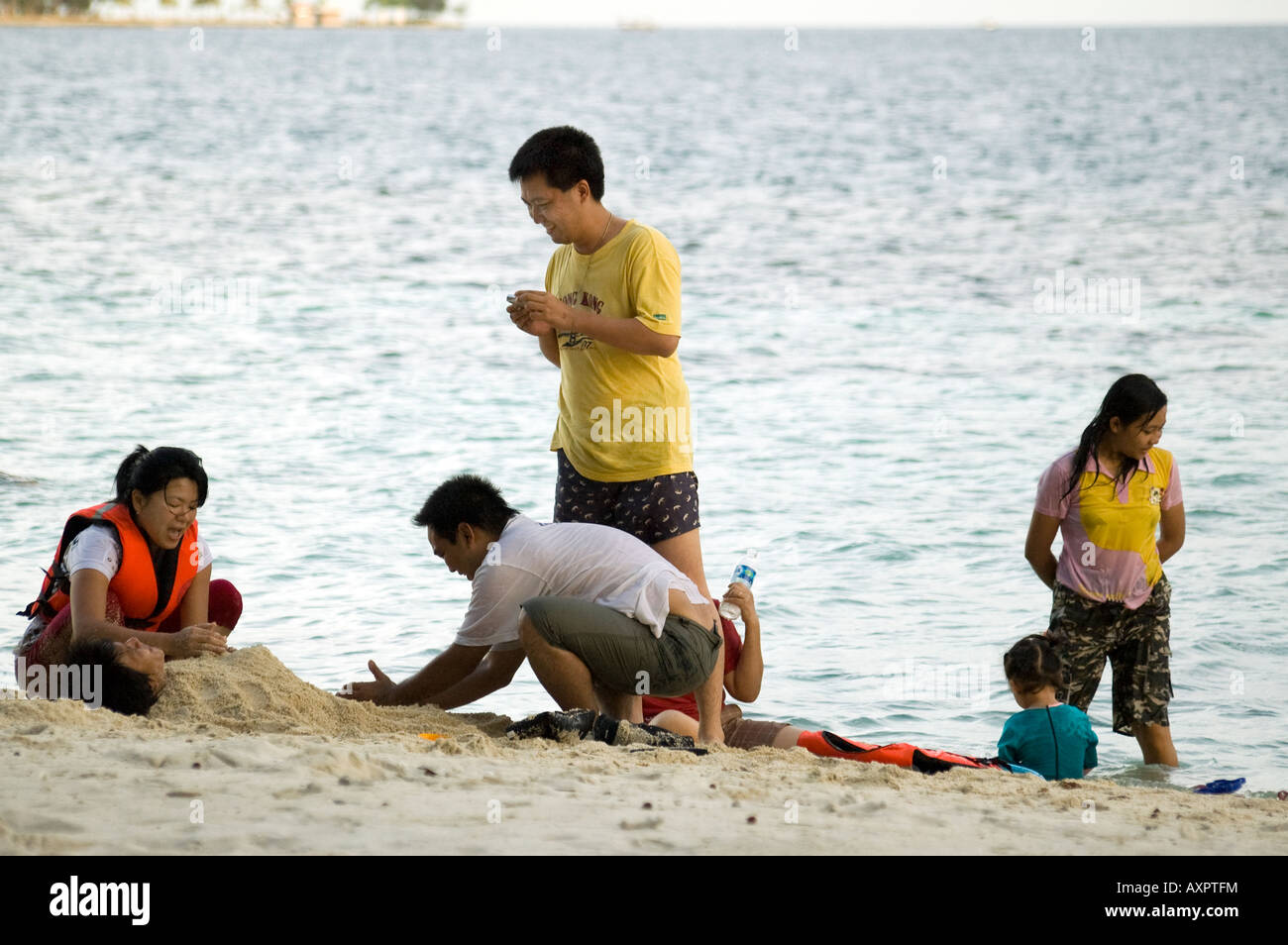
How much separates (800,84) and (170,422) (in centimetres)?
5069

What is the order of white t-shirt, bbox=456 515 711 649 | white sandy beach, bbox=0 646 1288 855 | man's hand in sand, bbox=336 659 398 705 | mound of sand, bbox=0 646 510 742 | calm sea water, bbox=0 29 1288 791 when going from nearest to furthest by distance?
white sandy beach, bbox=0 646 1288 855, mound of sand, bbox=0 646 510 742, white t-shirt, bbox=456 515 711 649, man's hand in sand, bbox=336 659 398 705, calm sea water, bbox=0 29 1288 791

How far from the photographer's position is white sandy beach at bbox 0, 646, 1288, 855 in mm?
3164

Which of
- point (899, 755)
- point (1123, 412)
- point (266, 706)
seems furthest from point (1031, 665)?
point (266, 706)

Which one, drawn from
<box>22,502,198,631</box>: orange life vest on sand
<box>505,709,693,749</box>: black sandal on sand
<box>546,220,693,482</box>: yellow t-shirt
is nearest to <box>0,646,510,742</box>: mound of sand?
<box>505,709,693,749</box>: black sandal on sand

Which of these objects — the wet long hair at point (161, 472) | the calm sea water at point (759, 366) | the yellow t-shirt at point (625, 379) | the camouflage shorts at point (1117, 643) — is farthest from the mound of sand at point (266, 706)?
the camouflage shorts at point (1117, 643)

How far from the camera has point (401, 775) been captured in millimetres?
3680

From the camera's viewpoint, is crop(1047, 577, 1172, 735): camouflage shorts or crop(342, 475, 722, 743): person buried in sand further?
crop(1047, 577, 1172, 735): camouflage shorts

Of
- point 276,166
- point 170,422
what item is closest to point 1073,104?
point 276,166

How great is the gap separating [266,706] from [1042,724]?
240 centimetres

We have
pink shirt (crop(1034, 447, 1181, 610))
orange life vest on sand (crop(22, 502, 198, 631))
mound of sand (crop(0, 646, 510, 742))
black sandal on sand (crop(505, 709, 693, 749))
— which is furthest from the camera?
pink shirt (crop(1034, 447, 1181, 610))

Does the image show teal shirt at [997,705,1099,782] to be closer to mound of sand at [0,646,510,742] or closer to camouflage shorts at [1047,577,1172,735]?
camouflage shorts at [1047,577,1172,735]

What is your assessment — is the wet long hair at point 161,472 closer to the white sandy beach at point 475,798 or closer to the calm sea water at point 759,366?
the white sandy beach at point 475,798

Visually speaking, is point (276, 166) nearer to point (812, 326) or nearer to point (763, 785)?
point (812, 326)

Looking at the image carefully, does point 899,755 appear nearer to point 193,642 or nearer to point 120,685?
point 193,642
